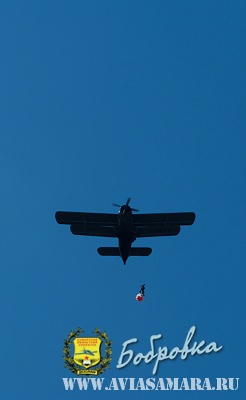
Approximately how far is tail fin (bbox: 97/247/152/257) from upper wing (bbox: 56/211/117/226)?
266 cm

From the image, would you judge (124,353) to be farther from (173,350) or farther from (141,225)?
(141,225)

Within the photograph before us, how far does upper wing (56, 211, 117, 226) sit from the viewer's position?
6169 cm

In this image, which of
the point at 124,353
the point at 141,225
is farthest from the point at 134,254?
the point at 124,353

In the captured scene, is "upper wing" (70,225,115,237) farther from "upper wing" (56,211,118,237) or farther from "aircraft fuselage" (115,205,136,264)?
"aircraft fuselage" (115,205,136,264)

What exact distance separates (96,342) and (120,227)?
34.4 feet

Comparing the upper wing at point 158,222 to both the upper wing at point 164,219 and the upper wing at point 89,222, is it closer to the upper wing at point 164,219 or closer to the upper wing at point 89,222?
the upper wing at point 164,219

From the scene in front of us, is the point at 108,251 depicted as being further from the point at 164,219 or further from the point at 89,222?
the point at 164,219

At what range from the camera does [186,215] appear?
203 ft

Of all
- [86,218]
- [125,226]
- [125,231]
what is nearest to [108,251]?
[86,218]

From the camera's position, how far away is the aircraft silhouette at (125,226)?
6034cm

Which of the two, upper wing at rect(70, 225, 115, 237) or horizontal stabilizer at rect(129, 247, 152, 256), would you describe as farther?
horizontal stabilizer at rect(129, 247, 152, 256)

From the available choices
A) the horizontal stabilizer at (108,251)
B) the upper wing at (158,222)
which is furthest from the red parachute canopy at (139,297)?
the upper wing at (158,222)

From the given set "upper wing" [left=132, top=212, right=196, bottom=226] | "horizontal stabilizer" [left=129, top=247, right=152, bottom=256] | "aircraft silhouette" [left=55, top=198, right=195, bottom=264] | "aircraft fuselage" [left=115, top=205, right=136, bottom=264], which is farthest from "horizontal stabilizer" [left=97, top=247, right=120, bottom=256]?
"upper wing" [left=132, top=212, right=196, bottom=226]

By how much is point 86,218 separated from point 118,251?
4.44 meters
